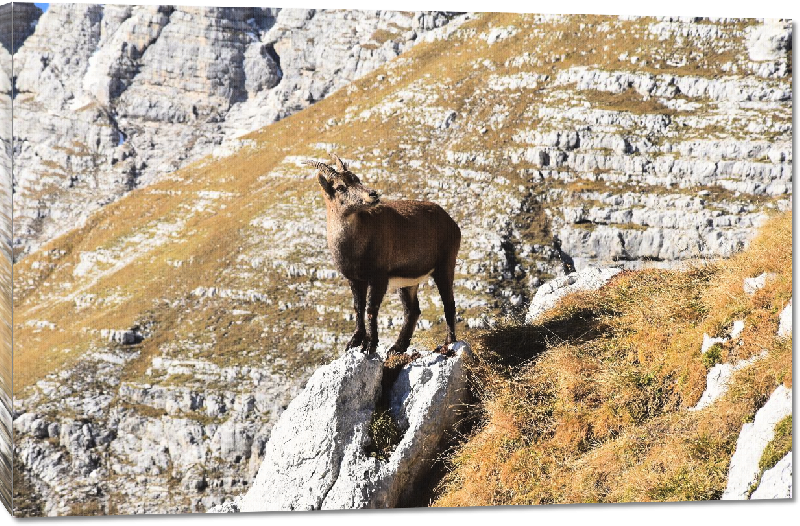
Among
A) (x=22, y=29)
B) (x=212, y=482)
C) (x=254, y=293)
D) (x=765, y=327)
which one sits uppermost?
(x=22, y=29)

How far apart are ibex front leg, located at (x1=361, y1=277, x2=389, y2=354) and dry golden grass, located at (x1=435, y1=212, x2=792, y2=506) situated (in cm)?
170

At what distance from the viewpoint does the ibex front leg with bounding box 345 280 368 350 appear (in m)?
10.7

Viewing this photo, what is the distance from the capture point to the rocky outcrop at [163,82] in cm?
4191

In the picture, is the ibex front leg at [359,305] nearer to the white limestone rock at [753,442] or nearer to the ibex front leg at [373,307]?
the ibex front leg at [373,307]

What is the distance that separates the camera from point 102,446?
47.2 meters

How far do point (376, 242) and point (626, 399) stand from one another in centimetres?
395

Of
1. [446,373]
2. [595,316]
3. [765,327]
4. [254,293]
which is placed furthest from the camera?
[254,293]

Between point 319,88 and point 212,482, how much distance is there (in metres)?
28.1

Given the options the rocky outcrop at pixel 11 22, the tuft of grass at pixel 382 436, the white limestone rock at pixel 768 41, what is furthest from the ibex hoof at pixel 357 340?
the white limestone rock at pixel 768 41

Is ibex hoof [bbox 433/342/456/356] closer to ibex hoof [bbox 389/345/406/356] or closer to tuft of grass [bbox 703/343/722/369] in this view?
ibex hoof [bbox 389/345/406/356]

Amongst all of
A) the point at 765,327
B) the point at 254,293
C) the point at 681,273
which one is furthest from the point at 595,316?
the point at 254,293

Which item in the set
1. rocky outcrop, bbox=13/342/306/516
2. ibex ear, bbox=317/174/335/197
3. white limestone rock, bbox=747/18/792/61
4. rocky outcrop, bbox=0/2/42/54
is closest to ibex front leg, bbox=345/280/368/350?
ibex ear, bbox=317/174/335/197

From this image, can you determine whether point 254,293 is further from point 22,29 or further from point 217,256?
point 22,29

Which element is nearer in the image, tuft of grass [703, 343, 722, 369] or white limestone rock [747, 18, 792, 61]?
tuft of grass [703, 343, 722, 369]
